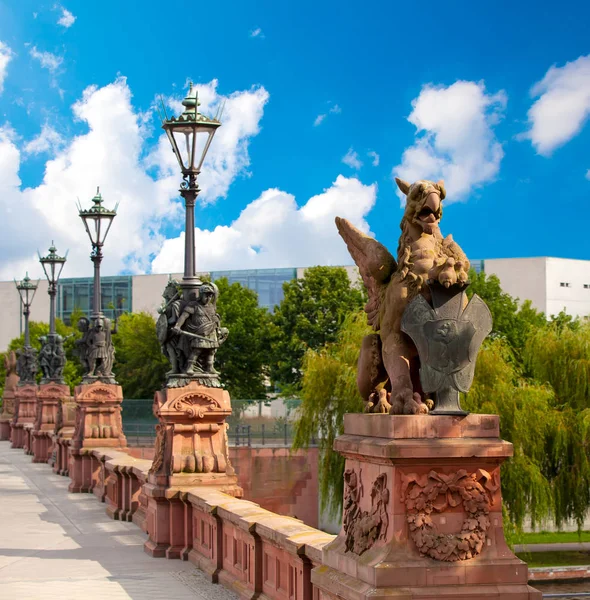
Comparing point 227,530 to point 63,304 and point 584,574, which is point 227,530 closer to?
point 584,574

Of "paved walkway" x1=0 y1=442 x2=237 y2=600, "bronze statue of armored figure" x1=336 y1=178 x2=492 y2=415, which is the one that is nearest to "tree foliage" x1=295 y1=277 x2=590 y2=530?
"paved walkway" x1=0 y1=442 x2=237 y2=600

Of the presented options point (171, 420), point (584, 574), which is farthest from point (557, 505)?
point (171, 420)

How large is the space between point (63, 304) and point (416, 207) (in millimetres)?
96899

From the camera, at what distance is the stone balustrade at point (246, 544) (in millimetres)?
9195

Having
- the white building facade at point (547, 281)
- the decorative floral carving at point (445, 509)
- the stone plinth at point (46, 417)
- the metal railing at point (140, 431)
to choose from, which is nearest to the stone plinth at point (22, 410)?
the metal railing at point (140, 431)

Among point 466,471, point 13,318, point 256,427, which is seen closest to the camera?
point 466,471

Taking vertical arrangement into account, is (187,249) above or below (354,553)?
above

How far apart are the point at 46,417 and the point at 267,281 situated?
52.1 metres

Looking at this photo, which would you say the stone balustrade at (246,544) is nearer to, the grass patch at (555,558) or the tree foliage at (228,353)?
the grass patch at (555,558)

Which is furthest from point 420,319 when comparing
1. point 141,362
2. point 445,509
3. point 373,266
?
point 141,362

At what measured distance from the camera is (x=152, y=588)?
11867 millimetres

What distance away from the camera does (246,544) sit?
1109cm

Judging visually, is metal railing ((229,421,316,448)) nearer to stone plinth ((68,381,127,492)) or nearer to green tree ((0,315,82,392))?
stone plinth ((68,381,127,492))

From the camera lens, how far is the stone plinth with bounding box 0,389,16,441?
56.8m
